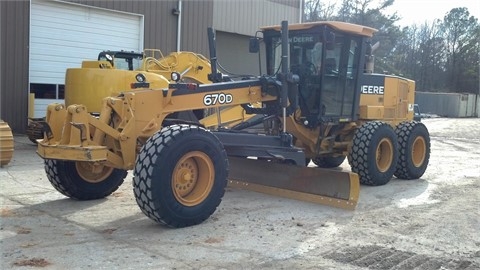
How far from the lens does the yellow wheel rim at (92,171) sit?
6.97 metres

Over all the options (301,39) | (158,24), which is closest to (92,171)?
(301,39)

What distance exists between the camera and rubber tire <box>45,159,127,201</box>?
6863 millimetres

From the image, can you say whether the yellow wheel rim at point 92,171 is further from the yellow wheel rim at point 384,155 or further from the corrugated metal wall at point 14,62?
the corrugated metal wall at point 14,62

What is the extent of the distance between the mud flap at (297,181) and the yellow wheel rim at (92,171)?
1934mm

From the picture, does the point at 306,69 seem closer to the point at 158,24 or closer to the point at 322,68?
the point at 322,68

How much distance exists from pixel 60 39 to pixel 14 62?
152 cm

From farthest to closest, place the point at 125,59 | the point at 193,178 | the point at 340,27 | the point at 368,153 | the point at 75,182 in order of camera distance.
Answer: the point at 125,59
the point at 368,153
the point at 340,27
the point at 75,182
the point at 193,178

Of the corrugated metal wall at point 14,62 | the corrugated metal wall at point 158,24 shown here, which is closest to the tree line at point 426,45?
the corrugated metal wall at point 158,24

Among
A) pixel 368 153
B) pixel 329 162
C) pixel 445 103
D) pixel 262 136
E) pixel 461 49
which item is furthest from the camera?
pixel 461 49

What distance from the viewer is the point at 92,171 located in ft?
23.2

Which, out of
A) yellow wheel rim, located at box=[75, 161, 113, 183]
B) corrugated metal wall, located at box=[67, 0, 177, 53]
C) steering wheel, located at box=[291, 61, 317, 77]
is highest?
corrugated metal wall, located at box=[67, 0, 177, 53]

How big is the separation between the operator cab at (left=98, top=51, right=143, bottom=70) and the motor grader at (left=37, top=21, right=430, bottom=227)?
1.81m

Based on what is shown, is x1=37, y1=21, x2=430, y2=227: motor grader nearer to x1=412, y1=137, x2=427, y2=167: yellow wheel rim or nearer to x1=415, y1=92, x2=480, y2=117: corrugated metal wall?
x1=412, y1=137, x2=427, y2=167: yellow wheel rim

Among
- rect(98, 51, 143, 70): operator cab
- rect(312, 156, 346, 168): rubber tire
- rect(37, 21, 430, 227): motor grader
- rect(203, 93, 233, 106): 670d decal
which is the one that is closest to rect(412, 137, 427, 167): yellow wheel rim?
rect(37, 21, 430, 227): motor grader
